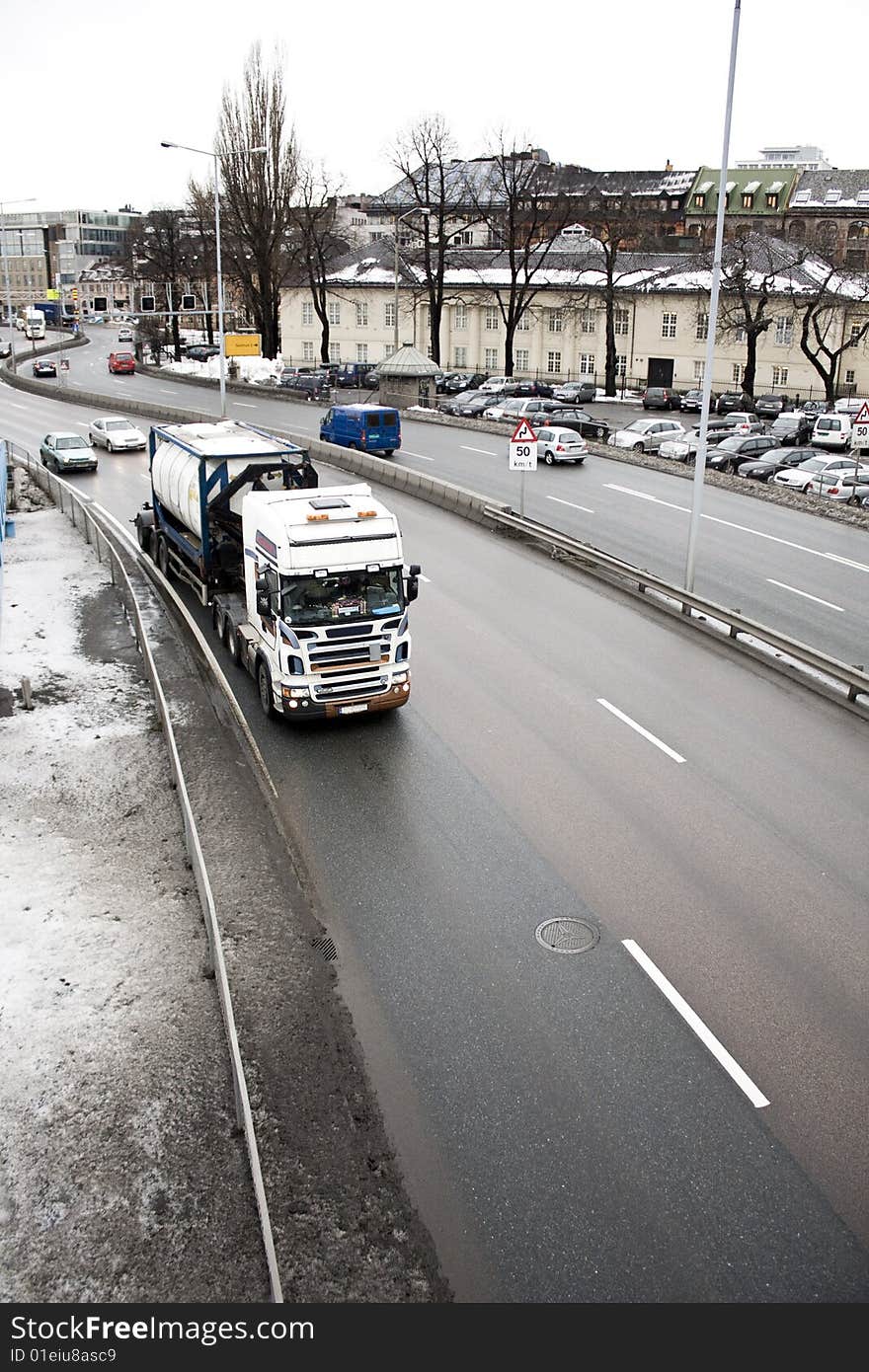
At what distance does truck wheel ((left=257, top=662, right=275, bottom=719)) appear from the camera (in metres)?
15.7

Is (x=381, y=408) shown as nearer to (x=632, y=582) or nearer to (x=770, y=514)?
(x=770, y=514)

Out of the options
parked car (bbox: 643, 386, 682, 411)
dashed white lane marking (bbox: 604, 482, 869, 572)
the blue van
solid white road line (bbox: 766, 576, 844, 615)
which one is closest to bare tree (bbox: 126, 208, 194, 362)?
parked car (bbox: 643, 386, 682, 411)

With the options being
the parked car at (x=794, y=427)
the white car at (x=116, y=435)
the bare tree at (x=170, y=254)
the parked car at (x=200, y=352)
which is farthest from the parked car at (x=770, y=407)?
the bare tree at (x=170, y=254)

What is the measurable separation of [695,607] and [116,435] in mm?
29876

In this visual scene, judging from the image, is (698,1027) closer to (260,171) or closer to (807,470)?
(807,470)

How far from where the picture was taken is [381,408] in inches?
1618

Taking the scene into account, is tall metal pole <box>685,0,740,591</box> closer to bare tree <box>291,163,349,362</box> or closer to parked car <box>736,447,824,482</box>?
parked car <box>736,447,824,482</box>

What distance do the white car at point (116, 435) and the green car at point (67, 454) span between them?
8.59ft

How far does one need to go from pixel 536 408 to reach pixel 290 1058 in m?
45.4

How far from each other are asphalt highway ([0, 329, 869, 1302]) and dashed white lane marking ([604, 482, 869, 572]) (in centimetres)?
998

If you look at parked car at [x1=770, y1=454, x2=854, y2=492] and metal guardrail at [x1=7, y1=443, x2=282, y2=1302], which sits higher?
parked car at [x1=770, y1=454, x2=854, y2=492]

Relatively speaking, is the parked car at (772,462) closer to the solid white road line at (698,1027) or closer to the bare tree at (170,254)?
the solid white road line at (698,1027)

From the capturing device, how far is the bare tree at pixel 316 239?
78375mm

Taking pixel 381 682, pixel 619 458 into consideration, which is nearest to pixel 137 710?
pixel 381 682
